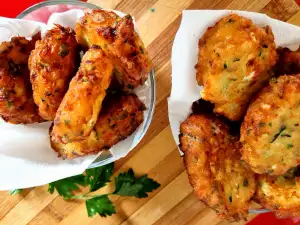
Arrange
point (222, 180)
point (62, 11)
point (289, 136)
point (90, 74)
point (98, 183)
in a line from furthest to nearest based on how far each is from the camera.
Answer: point (98, 183) < point (62, 11) < point (222, 180) < point (289, 136) < point (90, 74)

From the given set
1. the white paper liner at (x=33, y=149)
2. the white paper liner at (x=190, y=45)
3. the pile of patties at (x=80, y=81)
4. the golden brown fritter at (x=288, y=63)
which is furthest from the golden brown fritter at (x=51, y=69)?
the golden brown fritter at (x=288, y=63)

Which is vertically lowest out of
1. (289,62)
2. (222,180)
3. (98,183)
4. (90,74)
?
(98,183)

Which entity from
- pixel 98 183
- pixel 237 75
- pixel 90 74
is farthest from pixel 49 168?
pixel 237 75

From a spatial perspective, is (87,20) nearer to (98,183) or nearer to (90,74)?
(90,74)

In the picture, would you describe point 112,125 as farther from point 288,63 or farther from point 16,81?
point 288,63

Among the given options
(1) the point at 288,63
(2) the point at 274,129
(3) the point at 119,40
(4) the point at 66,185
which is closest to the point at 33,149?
(4) the point at 66,185

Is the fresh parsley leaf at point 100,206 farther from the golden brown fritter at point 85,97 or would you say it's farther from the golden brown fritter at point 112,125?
the golden brown fritter at point 85,97

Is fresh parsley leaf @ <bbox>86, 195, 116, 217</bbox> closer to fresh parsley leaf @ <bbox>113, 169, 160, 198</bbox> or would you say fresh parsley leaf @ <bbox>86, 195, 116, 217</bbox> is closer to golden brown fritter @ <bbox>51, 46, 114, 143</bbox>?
fresh parsley leaf @ <bbox>113, 169, 160, 198</bbox>

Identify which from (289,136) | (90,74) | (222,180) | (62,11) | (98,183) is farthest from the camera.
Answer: (98,183)
